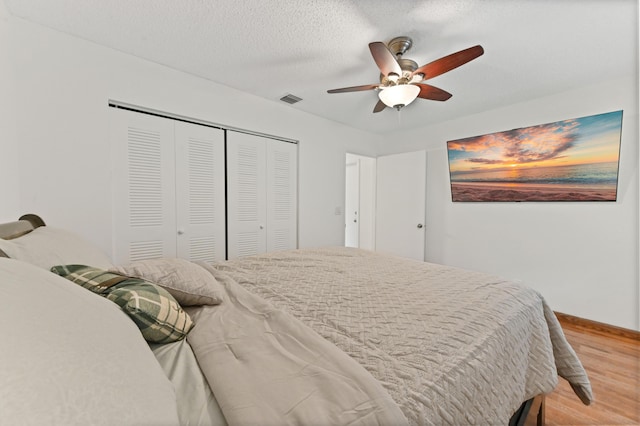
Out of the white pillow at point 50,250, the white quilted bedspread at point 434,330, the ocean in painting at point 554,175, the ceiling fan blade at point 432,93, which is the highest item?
the ceiling fan blade at point 432,93

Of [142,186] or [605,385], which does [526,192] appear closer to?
[605,385]

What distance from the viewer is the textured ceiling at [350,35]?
1.62 m

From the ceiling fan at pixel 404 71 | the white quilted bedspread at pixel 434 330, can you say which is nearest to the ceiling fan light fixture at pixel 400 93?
the ceiling fan at pixel 404 71

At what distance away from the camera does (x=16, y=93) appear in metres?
1.77

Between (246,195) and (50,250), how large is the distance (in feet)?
6.57

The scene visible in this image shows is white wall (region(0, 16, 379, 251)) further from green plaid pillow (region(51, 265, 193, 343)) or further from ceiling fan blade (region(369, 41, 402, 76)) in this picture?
ceiling fan blade (region(369, 41, 402, 76))

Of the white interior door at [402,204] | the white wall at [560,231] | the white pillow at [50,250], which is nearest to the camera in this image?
the white pillow at [50,250]

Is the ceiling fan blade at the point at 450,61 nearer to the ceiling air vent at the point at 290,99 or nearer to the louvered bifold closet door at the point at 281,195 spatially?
the ceiling air vent at the point at 290,99

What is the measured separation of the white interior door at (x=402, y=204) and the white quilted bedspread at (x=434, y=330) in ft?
7.20

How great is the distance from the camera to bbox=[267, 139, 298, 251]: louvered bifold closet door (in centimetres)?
315

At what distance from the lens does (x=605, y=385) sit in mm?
1732

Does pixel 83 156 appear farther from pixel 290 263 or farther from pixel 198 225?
pixel 290 263

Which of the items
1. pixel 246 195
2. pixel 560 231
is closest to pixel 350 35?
pixel 246 195

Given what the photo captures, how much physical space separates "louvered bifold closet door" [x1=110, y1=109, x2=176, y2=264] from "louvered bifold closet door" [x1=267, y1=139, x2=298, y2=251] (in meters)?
1.06
